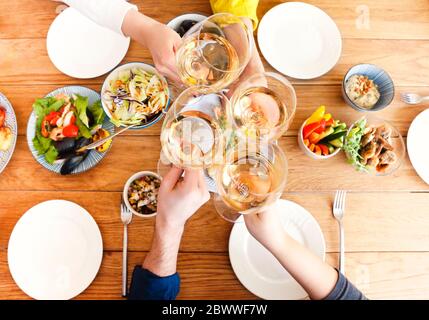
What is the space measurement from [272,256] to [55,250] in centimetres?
61

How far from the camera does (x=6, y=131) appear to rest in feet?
3.40

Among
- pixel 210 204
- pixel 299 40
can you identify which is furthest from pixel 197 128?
pixel 299 40

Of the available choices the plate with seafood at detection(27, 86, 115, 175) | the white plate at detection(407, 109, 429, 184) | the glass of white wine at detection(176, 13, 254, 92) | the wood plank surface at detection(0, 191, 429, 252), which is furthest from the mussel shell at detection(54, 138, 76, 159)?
the white plate at detection(407, 109, 429, 184)

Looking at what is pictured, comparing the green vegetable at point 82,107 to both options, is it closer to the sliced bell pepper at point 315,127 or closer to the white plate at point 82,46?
the white plate at point 82,46

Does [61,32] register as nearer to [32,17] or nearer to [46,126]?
[32,17]

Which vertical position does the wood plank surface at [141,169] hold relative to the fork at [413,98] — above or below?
below

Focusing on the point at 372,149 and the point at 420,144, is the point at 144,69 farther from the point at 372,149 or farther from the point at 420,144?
the point at 420,144

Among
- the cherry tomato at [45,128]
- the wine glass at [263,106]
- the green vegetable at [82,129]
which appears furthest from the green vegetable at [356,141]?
the cherry tomato at [45,128]

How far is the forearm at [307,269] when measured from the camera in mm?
942

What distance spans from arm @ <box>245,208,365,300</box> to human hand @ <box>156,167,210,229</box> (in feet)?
0.48

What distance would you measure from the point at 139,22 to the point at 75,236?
0.63 metres

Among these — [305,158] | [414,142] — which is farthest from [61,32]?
[414,142]

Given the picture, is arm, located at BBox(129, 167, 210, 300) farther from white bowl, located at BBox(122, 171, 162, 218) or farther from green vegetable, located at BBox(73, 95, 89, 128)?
green vegetable, located at BBox(73, 95, 89, 128)

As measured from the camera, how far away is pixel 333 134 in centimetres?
102
